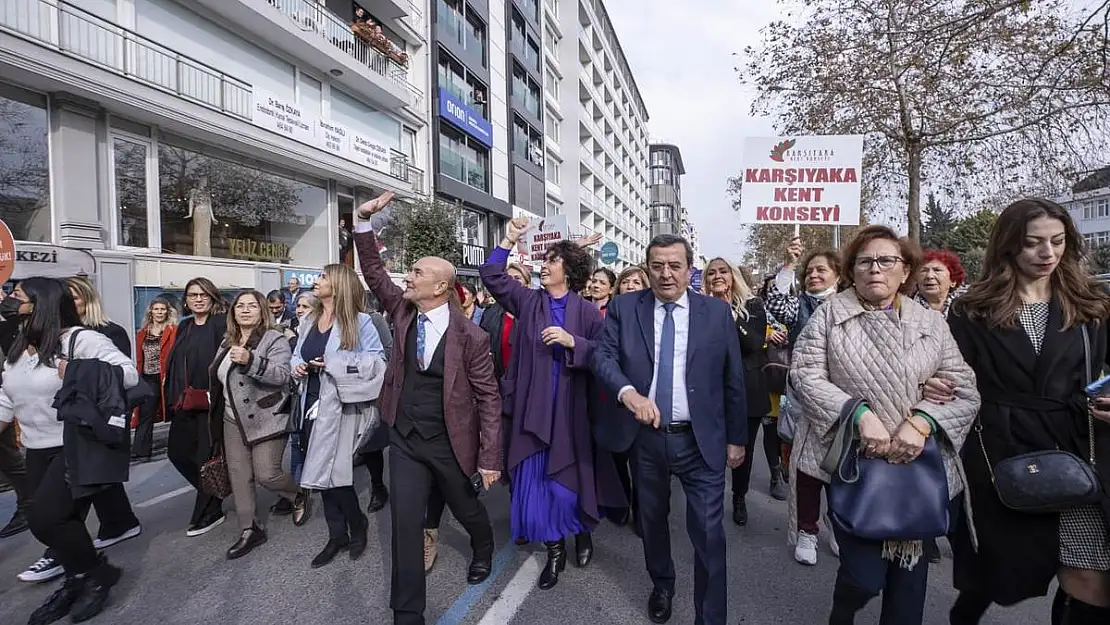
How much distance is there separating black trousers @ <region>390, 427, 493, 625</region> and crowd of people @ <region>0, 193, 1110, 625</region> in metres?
0.01

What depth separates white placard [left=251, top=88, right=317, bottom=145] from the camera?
13.8 m

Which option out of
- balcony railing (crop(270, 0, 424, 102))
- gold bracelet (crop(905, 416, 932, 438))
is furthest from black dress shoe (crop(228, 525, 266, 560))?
balcony railing (crop(270, 0, 424, 102))

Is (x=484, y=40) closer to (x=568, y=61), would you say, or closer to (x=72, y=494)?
(x=568, y=61)

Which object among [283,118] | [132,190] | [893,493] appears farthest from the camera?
[283,118]

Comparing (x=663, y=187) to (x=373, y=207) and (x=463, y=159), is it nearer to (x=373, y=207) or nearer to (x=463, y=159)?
(x=463, y=159)

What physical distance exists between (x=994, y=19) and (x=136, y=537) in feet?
33.2

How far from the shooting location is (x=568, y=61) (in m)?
39.2

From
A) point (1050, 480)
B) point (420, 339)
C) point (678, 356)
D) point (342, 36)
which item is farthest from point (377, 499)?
point (342, 36)

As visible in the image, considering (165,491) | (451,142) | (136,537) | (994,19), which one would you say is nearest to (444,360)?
(136,537)

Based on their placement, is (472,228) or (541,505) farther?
(472,228)

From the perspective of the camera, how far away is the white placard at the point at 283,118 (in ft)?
45.2

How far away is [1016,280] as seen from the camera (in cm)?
229

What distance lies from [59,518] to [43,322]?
104 centimetres

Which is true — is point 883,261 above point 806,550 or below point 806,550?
above
